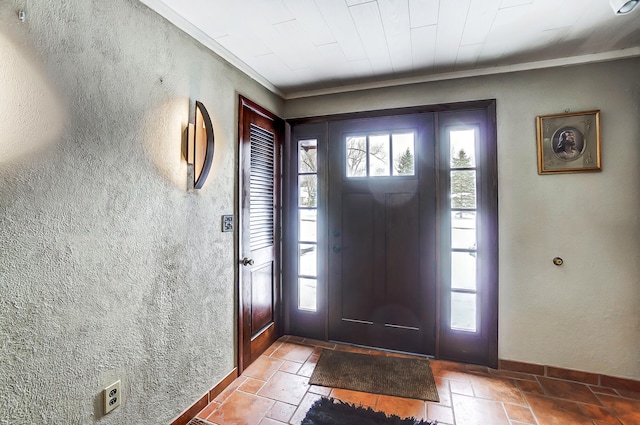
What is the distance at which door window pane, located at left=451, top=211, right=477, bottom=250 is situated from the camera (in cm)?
234

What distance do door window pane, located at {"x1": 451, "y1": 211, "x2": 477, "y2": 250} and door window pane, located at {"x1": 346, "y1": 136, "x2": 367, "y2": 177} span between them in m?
0.84

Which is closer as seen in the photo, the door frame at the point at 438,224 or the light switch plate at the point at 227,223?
the light switch plate at the point at 227,223

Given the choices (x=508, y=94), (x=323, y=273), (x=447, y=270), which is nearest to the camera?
(x=508, y=94)

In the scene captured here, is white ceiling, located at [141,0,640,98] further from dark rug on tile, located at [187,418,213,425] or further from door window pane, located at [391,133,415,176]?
dark rug on tile, located at [187,418,213,425]

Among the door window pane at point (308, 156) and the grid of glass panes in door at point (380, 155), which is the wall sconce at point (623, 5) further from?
the door window pane at point (308, 156)

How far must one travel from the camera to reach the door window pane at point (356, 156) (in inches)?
102

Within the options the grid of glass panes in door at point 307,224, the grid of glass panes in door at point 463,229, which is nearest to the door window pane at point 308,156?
the grid of glass panes in door at point 307,224

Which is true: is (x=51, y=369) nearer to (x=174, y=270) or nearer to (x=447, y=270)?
(x=174, y=270)

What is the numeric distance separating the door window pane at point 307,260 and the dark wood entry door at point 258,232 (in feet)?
0.78

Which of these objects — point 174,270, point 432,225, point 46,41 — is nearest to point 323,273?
point 432,225

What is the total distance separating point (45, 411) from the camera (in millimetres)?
1087

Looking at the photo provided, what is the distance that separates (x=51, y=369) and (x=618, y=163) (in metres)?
3.31

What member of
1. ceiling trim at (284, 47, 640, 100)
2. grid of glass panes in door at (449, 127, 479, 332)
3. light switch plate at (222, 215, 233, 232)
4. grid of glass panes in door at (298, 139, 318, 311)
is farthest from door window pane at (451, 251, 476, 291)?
light switch plate at (222, 215, 233, 232)

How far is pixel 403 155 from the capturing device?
2.49 m
